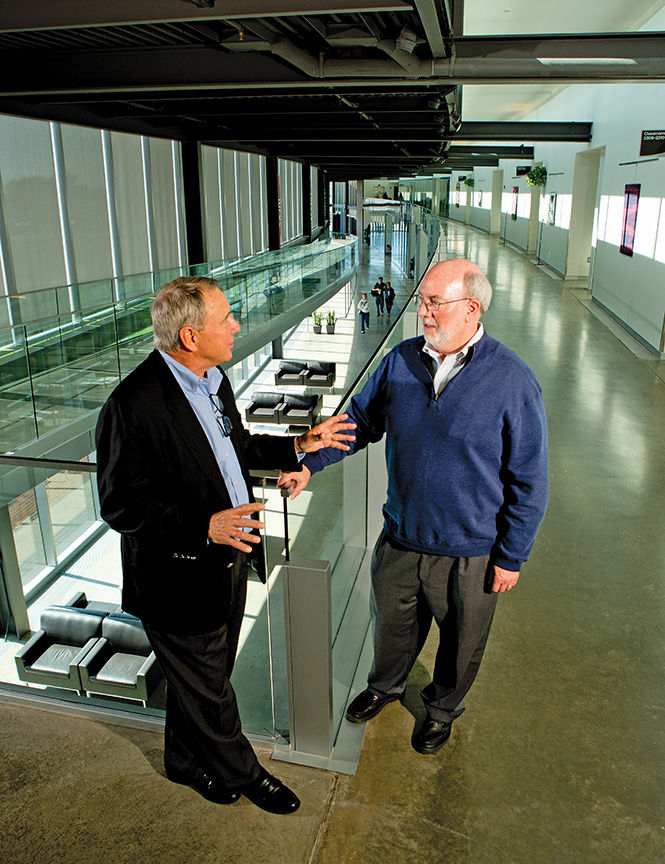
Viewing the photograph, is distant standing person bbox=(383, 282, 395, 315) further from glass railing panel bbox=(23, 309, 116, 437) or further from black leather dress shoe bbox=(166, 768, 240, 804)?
black leather dress shoe bbox=(166, 768, 240, 804)

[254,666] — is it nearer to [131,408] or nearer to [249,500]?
[249,500]

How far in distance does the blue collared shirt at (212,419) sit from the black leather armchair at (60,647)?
149 cm

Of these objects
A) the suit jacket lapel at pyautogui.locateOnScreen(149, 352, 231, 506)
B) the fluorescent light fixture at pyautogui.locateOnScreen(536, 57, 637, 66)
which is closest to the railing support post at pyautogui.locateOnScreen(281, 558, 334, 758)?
the suit jacket lapel at pyautogui.locateOnScreen(149, 352, 231, 506)

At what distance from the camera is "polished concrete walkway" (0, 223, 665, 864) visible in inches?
86.3

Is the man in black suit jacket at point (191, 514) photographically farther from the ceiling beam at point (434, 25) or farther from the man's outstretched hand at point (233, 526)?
the ceiling beam at point (434, 25)

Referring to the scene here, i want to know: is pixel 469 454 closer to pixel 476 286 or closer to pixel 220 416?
pixel 476 286

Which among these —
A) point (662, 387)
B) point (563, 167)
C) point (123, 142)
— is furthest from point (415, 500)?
point (563, 167)

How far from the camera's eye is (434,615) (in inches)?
103

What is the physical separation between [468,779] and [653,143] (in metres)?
11.6

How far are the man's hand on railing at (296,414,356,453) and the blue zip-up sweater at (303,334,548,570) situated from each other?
0.20 ft

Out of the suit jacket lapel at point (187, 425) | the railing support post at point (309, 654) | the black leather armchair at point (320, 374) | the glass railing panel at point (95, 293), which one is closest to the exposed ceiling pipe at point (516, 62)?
the suit jacket lapel at point (187, 425)

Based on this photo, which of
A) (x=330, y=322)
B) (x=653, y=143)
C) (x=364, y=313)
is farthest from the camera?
(x=330, y=322)

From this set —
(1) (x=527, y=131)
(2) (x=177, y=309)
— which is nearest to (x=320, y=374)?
(1) (x=527, y=131)

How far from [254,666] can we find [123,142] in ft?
44.9
